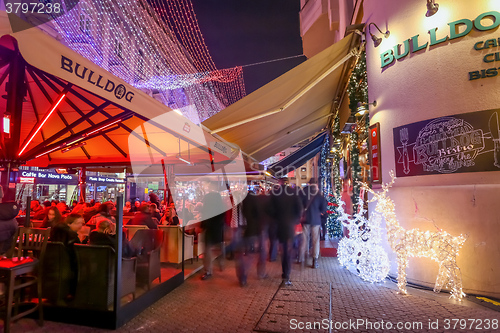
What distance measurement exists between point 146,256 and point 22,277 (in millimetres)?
1534

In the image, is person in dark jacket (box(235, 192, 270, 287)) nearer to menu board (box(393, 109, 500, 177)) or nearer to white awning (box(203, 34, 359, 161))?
white awning (box(203, 34, 359, 161))

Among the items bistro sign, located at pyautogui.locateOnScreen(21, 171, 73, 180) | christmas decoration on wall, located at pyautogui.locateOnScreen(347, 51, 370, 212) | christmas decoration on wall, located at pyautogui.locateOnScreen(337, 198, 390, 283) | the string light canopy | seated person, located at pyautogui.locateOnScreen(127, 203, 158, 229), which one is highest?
the string light canopy

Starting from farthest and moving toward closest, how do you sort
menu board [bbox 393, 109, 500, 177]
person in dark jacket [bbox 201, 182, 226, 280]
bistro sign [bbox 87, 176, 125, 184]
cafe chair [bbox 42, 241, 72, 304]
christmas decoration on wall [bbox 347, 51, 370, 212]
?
bistro sign [bbox 87, 176, 125, 184] → christmas decoration on wall [bbox 347, 51, 370, 212] → person in dark jacket [bbox 201, 182, 226, 280] → menu board [bbox 393, 109, 500, 177] → cafe chair [bbox 42, 241, 72, 304]

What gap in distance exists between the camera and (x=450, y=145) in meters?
4.70

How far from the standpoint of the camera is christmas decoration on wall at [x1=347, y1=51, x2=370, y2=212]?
7.07 meters

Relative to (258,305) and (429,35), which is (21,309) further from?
(429,35)

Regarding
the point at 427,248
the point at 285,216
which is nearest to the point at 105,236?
the point at 285,216

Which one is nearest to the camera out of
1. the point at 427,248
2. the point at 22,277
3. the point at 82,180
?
the point at 22,277

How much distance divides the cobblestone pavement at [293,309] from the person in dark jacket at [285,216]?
47 centimetres

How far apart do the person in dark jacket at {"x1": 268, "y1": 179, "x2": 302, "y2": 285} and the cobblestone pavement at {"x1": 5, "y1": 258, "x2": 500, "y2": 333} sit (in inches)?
18.4

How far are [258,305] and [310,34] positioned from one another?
39.8 ft

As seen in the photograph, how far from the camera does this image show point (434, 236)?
455 centimetres

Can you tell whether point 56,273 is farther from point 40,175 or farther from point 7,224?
point 40,175

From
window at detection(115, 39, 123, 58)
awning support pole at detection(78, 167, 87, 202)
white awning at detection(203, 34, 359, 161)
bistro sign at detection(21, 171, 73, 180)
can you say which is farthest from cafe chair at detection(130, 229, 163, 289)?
window at detection(115, 39, 123, 58)
